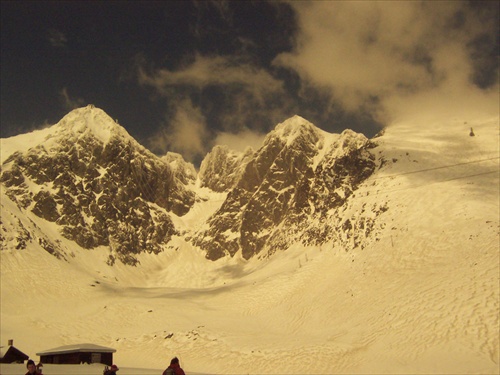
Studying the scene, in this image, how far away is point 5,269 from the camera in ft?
252

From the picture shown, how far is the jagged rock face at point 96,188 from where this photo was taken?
114m

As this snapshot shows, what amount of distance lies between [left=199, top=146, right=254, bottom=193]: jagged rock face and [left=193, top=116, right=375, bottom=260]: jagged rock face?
3367cm

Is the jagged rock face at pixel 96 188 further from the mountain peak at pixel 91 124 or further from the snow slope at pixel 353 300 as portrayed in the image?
the snow slope at pixel 353 300

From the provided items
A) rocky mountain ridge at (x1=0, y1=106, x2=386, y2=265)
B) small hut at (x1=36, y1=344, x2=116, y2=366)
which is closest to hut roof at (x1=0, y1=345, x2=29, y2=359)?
small hut at (x1=36, y1=344, x2=116, y2=366)

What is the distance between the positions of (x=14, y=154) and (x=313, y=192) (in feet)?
247

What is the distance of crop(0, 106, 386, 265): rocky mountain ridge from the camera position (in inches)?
4053

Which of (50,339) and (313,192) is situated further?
(313,192)

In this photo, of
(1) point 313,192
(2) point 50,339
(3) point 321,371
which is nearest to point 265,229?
(1) point 313,192

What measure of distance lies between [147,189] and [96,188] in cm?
2200

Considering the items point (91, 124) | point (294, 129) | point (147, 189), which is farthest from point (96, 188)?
point (294, 129)

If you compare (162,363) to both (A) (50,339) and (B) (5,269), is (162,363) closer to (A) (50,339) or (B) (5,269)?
(A) (50,339)

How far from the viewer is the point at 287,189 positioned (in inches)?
4820

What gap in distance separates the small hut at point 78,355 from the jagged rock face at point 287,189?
45.7 m

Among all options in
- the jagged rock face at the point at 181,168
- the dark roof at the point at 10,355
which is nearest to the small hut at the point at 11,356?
the dark roof at the point at 10,355
